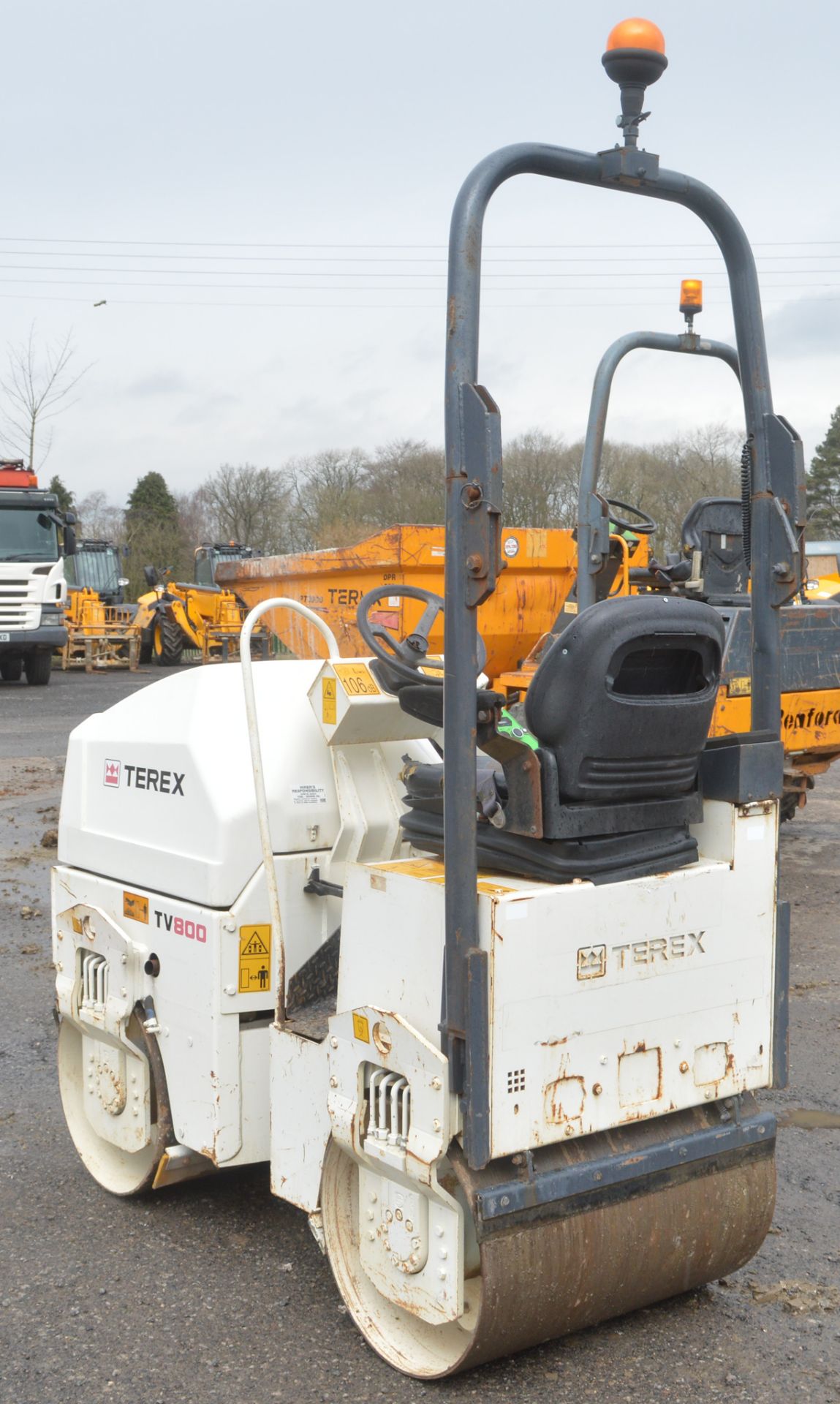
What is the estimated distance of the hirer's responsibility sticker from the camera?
3.17m

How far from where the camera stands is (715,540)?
7.52 metres

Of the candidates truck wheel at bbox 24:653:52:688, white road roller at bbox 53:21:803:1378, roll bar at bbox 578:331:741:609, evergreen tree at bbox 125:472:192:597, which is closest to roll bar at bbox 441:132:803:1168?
white road roller at bbox 53:21:803:1378

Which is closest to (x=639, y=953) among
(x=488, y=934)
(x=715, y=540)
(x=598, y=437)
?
(x=488, y=934)

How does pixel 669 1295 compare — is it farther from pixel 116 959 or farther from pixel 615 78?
pixel 615 78

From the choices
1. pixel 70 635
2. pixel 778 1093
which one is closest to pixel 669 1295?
pixel 778 1093

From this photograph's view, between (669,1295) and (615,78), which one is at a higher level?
(615,78)

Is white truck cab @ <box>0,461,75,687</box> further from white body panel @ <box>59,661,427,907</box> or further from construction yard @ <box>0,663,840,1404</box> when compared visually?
white body panel @ <box>59,661,427,907</box>

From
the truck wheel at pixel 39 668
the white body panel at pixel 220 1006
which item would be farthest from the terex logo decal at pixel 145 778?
the truck wheel at pixel 39 668

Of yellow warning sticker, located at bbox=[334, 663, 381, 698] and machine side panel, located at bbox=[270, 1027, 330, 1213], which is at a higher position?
yellow warning sticker, located at bbox=[334, 663, 381, 698]

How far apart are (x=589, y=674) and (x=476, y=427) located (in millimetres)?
490

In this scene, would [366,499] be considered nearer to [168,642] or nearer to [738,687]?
[168,642]

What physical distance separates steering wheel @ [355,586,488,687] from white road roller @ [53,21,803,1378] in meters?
0.01

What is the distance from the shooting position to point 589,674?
2518 mm

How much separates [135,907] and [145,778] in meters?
0.31
